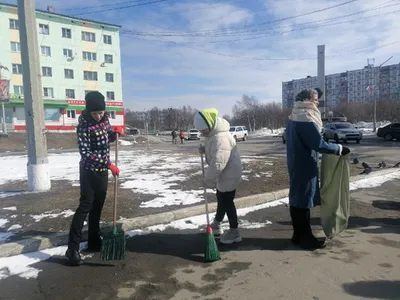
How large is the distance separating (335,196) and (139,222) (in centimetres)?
259

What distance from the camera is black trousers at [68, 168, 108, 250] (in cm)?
349

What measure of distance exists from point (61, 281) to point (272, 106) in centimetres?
7916

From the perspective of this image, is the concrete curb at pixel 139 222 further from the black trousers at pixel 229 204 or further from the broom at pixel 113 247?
the black trousers at pixel 229 204

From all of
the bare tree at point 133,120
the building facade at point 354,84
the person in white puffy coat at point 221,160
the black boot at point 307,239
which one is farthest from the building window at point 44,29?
the building facade at point 354,84

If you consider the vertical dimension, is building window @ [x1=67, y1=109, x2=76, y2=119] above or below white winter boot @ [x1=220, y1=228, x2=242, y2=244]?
above

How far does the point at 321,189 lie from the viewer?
13.1ft

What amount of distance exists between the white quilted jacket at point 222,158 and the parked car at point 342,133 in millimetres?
23244

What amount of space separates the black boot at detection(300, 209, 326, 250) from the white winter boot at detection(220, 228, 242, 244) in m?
0.75

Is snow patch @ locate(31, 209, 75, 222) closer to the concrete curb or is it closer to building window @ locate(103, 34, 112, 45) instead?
the concrete curb

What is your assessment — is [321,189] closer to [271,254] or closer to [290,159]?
[290,159]

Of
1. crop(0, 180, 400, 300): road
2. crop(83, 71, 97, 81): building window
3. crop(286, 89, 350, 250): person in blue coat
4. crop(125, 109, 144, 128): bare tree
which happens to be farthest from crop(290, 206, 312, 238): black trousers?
crop(125, 109, 144, 128): bare tree

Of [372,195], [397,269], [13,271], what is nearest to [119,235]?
[13,271]

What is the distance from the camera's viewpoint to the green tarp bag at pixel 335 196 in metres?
3.89

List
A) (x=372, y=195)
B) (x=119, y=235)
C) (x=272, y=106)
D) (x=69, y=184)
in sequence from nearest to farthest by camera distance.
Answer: (x=119, y=235) < (x=372, y=195) < (x=69, y=184) < (x=272, y=106)
